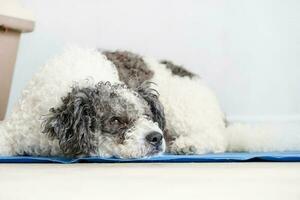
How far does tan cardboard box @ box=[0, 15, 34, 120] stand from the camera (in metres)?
2.27

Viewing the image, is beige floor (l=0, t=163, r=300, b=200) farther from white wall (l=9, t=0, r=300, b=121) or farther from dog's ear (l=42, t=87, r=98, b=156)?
white wall (l=9, t=0, r=300, b=121)

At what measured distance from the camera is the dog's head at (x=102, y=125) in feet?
5.54

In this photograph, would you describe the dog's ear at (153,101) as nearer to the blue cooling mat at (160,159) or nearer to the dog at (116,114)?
the dog at (116,114)

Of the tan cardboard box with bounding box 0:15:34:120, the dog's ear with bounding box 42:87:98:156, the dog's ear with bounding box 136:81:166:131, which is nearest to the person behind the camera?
the dog's ear with bounding box 42:87:98:156

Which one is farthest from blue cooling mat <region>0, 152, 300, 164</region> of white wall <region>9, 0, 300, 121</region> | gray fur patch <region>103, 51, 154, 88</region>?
white wall <region>9, 0, 300, 121</region>

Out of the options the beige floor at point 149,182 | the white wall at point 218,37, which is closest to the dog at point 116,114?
the beige floor at point 149,182

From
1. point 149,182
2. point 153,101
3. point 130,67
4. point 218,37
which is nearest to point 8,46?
point 130,67

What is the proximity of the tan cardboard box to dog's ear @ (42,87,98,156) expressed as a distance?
68 centimetres

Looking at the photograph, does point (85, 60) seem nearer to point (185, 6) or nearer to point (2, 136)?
point (2, 136)

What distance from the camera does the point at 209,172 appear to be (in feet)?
4.71

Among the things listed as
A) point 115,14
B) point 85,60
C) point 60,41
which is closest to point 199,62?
point 115,14

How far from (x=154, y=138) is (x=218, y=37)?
1.20 meters

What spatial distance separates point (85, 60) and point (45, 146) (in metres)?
0.36

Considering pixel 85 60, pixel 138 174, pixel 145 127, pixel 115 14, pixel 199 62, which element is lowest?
pixel 138 174
